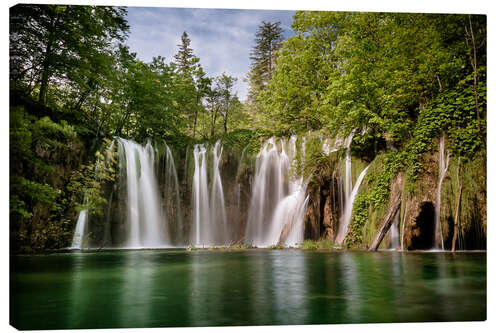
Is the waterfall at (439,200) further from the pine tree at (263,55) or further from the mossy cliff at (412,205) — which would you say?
the pine tree at (263,55)

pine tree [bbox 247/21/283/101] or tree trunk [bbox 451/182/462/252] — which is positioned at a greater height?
pine tree [bbox 247/21/283/101]

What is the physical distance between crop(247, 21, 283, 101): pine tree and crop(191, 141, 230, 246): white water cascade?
2233mm

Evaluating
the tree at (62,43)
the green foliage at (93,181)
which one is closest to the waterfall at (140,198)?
the green foliage at (93,181)

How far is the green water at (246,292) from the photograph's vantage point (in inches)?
123

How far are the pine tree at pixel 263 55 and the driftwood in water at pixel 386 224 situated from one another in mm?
3011

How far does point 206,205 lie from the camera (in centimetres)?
844

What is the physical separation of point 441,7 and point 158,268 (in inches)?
192

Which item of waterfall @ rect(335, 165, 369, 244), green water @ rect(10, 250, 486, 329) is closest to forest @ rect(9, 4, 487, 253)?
waterfall @ rect(335, 165, 369, 244)

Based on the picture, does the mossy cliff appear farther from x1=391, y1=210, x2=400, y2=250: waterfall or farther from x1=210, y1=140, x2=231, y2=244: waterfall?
x1=210, y1=140, x2=231, y2=244: waterfall

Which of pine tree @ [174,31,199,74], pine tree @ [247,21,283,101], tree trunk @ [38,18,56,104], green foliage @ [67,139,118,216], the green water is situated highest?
pine tree @ [247,21,283,101]

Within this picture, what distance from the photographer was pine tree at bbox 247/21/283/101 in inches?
198

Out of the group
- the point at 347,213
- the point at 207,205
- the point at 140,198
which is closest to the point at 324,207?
the point at 347,213

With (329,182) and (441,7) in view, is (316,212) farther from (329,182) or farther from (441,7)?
(441,7)

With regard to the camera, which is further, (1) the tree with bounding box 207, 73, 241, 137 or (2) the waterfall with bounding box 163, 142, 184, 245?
(2) the waterfall with bounding box 163, 142, 184, 245
